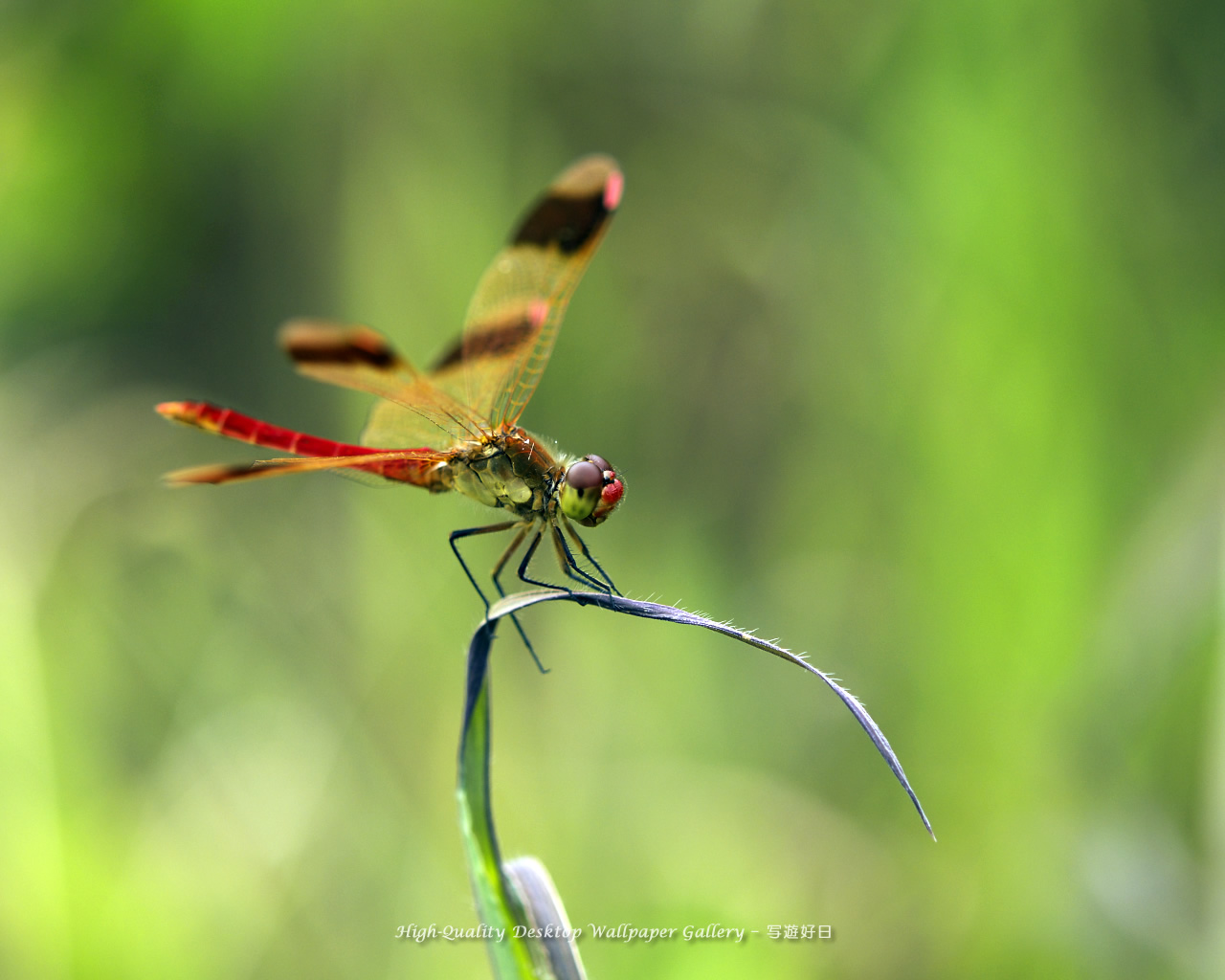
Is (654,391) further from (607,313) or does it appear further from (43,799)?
(43,799)

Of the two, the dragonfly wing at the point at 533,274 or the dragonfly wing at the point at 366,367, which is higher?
the dragonfly wing at the point at 533,274

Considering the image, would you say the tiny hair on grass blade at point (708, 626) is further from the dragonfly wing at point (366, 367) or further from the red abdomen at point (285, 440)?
the dragonfly wing at point (366, 367)

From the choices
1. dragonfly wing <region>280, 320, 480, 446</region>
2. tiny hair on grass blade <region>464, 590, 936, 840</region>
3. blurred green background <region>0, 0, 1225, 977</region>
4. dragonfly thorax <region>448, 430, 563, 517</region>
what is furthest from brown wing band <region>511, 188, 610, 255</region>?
tiny hair on grass blade <region>464, 590, 936, 840</region>

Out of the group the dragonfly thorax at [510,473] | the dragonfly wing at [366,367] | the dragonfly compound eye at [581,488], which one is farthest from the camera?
the dragonfly wing at [366,367]

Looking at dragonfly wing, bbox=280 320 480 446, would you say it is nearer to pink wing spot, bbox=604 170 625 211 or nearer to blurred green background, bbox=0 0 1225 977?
blurred green background, bbox=0 0 1225 977

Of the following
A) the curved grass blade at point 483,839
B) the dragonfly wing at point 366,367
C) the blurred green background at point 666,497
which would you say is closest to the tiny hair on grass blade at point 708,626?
the curved grass blade at point 483,839

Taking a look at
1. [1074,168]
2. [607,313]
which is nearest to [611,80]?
[607,313]
